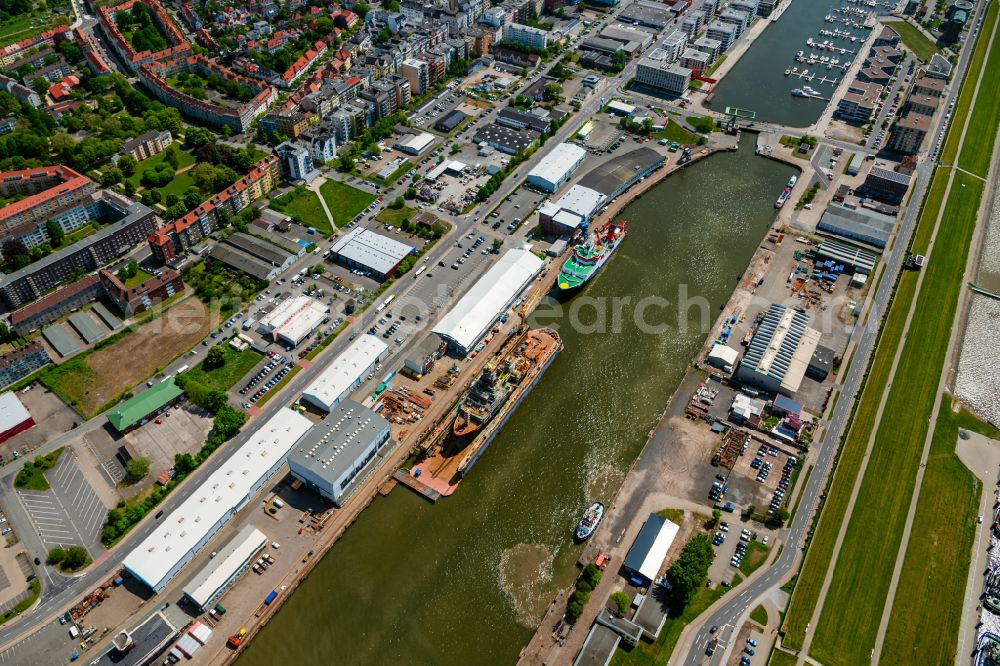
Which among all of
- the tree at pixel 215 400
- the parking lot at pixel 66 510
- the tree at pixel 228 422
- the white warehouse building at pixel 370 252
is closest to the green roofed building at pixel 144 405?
the tree at pixel 215 400

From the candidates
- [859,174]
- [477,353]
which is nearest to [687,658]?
[477,353]

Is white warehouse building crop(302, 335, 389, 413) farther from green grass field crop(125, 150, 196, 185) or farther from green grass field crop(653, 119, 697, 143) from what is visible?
green grass field crop(653, 119, 697, 143)

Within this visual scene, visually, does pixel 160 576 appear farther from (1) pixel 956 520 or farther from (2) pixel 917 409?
(2) pixel 917 409

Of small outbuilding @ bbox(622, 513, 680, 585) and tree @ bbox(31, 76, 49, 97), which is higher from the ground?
tree @ bbox(31, 76, 49, 97)

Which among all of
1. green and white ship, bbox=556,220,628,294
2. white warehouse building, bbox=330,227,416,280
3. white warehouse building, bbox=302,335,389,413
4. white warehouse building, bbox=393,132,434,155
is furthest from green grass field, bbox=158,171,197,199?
green and white ship, bbox=556,220,628,294

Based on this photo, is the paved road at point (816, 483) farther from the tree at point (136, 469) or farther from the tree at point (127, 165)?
the tree at point (127, 165)

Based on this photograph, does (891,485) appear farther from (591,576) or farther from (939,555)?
(591,576)

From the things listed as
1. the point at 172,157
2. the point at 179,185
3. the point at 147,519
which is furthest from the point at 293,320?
the point at 172,157
